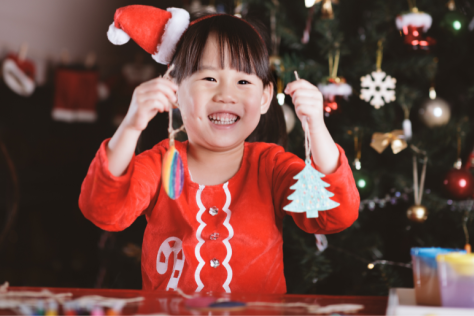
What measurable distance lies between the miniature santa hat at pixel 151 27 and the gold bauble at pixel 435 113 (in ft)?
2.58

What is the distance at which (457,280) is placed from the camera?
530 millimetres

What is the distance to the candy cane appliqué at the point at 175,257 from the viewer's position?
900 millimetres

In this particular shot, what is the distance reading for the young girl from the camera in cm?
84

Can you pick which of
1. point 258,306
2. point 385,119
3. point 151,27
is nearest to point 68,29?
point 151,27

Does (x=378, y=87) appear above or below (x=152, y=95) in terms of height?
above

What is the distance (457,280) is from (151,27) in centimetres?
80

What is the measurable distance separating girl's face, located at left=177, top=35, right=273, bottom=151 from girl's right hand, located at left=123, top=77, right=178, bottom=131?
0.52 feet

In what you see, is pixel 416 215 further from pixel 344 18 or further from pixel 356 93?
pixel 344 18

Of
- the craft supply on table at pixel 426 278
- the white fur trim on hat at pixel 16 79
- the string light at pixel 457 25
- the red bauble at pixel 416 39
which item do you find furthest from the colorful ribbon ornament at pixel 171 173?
the white fur trim on hat at pixel 16 79

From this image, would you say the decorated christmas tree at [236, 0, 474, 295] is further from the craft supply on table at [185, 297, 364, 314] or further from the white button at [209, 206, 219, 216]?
the craft supply on table at [185, 297, 364, 314]

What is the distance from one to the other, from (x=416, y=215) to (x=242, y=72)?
0.73 meters

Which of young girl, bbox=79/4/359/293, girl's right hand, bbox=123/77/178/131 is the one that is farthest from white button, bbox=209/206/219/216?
girl's right hand, bbox=123/77/178/131

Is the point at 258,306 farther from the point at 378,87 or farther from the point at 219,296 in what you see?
the point at 378,87

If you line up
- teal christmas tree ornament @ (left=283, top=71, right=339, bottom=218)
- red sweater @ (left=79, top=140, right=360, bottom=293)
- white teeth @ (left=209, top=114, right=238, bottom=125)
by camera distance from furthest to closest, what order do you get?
white teeth @ (left=209, top=114, right=238, bottom=125) < red sweater @ (left=79, top=140, right=360, bottom=293) < teal christmas tree ornament @ (left=283, top=71, right=339, bottom=218)
